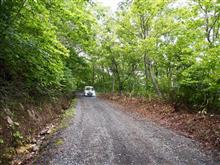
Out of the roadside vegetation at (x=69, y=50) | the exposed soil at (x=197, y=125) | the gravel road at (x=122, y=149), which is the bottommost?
the gravel road at (x=122, y=149)

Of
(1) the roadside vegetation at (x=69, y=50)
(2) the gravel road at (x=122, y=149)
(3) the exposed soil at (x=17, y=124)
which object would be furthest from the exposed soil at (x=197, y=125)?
(3) the exposed soil at (x=17, y=124)

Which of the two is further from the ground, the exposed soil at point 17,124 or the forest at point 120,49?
the forest at point 120,49

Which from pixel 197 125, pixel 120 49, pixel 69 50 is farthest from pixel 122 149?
pixel 120 49

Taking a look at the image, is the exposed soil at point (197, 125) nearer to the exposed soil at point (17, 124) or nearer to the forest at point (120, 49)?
the forest at point (120, 49)

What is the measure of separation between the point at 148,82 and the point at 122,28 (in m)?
6.57

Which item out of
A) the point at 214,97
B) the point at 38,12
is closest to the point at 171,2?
the point at 214,97

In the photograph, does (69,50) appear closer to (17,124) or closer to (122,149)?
(17,124)

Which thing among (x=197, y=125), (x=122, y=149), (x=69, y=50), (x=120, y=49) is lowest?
(x=122, y=149)

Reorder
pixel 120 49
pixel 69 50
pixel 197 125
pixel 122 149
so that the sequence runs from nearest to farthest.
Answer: pixel 122 149 → pixel 197 125 → pixel 69 50 → pixel 120 49

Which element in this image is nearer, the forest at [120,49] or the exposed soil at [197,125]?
the forest at [120,49]

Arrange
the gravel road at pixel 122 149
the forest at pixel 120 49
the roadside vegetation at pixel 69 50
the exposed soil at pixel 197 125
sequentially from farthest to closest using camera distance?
the exposed soil at pixel 197 125 < the forest at pixel 120 49 < the roadside vegetation at pixel 69 50 < the gravel road at pixel 122 149

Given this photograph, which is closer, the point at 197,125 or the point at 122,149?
the point at 122,149

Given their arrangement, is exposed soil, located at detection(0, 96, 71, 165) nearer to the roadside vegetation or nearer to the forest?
the roadside vegetation

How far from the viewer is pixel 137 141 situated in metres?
7.26
